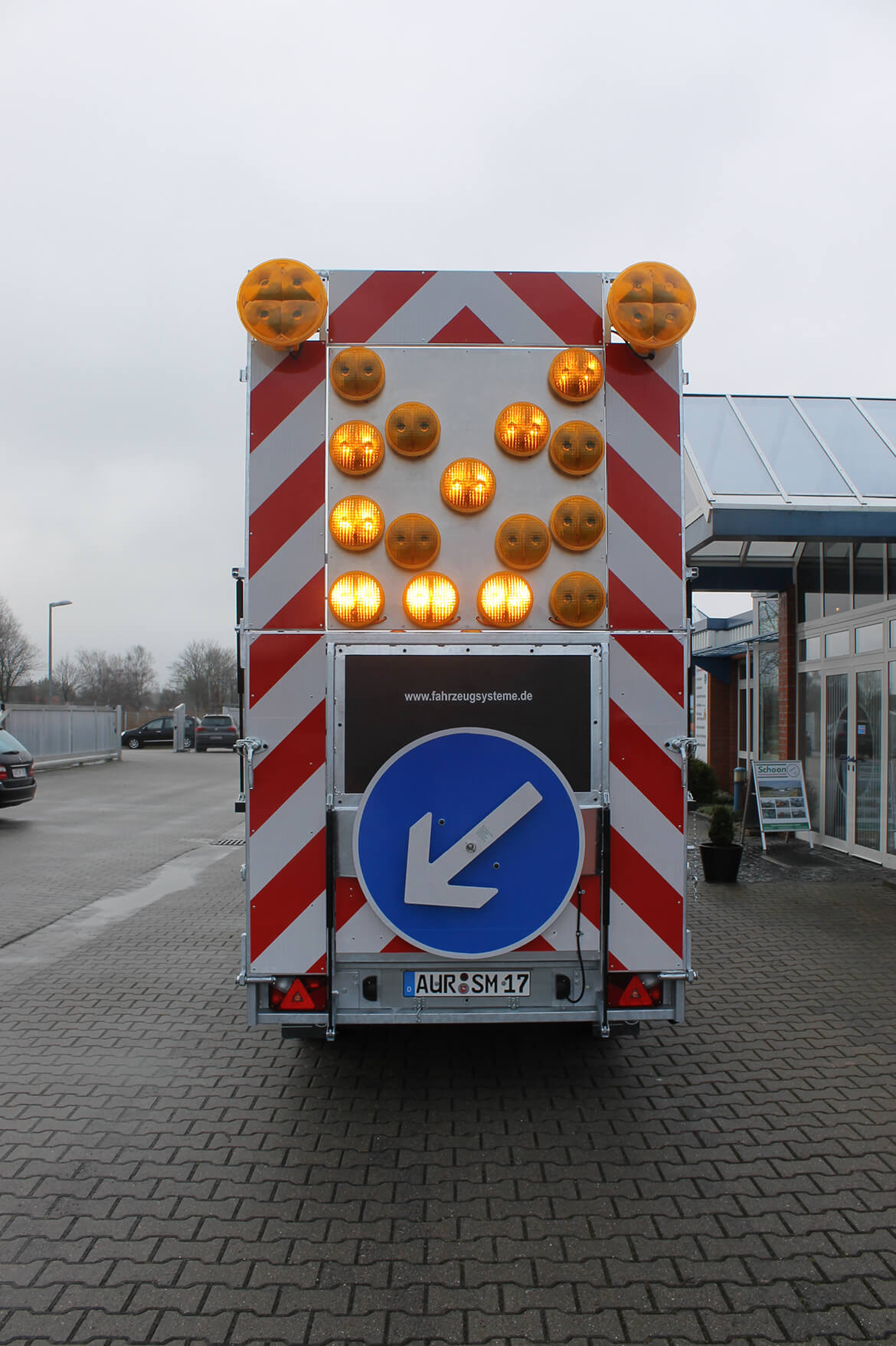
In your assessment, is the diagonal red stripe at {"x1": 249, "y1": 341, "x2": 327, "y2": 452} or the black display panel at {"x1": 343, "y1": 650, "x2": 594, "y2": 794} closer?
the black display panel at {"x1": 343, "y1": 650, "x2": 594, "y2": 794}

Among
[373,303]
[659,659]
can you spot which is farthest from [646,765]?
[373,303]

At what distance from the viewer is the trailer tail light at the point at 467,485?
11.3 ft

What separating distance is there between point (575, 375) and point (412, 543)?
0.94m

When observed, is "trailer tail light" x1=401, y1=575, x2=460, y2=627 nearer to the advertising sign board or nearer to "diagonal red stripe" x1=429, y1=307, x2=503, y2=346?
"diagonal red stripe" x1=429, y1=307, x2=503, y2=346

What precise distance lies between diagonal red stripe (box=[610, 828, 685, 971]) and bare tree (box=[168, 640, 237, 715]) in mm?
73450

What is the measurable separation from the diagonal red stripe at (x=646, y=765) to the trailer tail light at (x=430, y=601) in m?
0.74

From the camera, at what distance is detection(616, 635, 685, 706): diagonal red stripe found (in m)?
3.46

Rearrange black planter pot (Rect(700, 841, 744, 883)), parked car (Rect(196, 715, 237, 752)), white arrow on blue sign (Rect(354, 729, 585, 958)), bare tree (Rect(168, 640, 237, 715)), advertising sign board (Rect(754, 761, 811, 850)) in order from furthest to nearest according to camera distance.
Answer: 1. bare tree (Rect(168, 640, 237, 715))
2. parked car (Rect(196, 715, 237, 752))
3. advertising sign board (Rect(754, 761, 811, 850))
4. black planter pot (Rect(700, 841, 744, 883))
5. white arrow on blue sign (Rect(354, 729, 585, 958))

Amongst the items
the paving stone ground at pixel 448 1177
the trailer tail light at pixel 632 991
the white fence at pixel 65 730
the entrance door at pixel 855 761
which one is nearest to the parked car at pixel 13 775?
the white fence at pixel 65 730

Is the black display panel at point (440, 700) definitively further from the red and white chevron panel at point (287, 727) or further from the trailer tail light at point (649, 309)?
the trailer tail light at point (649, 309)

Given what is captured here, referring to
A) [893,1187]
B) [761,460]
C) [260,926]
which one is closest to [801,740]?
[761,460]

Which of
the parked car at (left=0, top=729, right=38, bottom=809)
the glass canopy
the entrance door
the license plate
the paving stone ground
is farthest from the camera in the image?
the parked car at (left=0, top=729, right=38, bottom=809)

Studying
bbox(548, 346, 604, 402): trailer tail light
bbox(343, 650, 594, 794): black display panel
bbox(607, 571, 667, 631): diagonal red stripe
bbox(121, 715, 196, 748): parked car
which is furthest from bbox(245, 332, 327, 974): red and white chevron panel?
bbox(121, 715, 196, 748): parked car

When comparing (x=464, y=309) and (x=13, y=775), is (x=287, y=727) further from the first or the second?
(x=13, y=775)
